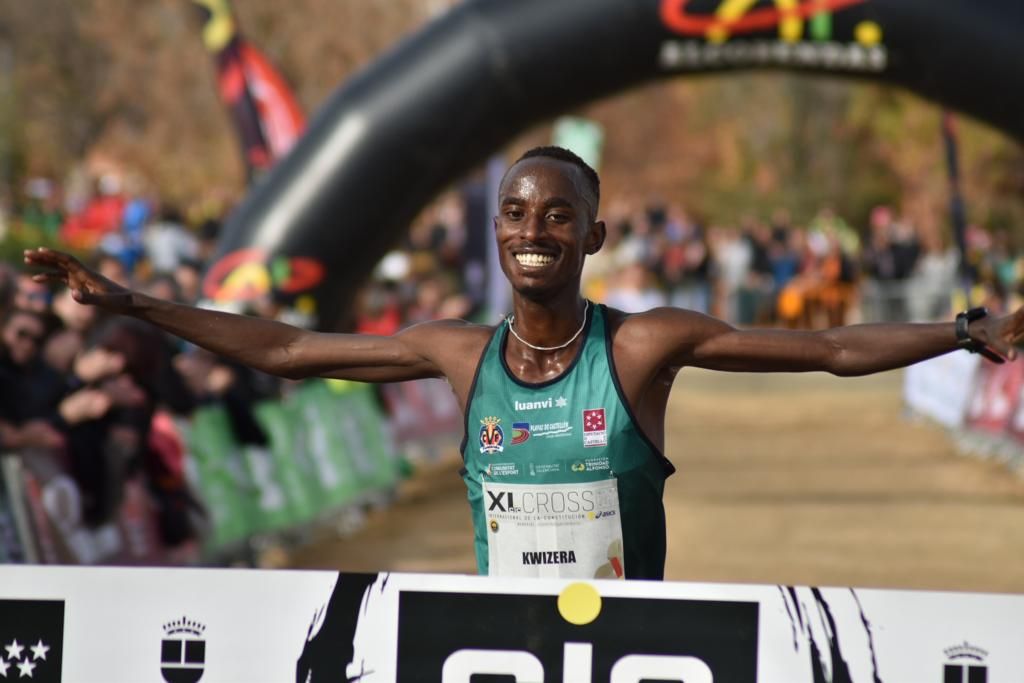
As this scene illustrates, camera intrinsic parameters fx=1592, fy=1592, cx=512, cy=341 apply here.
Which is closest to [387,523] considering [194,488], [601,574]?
[194,488]

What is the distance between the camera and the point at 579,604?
138 inches

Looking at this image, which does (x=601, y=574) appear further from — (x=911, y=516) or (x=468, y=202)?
(x=468, y=202)

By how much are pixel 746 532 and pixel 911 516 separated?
1.81 meters

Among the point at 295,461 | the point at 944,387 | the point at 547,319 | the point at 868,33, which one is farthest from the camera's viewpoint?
the point at 944,387

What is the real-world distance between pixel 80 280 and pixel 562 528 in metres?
1.39

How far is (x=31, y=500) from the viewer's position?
23.2 ft

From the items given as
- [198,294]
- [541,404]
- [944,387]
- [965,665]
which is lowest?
[965,665]

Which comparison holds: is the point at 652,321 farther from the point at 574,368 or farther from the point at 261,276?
the point at 261,276

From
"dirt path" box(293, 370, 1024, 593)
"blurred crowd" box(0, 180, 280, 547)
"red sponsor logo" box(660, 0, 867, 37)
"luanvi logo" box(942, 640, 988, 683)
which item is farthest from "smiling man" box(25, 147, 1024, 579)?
"red sponsor logo" box(660, 0, 867, 37)

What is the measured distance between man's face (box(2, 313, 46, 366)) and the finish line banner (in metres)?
4.31

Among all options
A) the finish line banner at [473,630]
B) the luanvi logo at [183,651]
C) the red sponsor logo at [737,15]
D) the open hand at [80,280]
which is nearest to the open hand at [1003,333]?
the finish line banner at [473,630]

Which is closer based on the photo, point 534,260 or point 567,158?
point 534,260

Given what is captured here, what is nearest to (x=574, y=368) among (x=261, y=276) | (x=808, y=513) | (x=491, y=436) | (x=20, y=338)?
(x=491, y=436)

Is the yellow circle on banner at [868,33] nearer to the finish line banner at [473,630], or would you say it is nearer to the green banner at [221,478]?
the green banner at [221,478]
